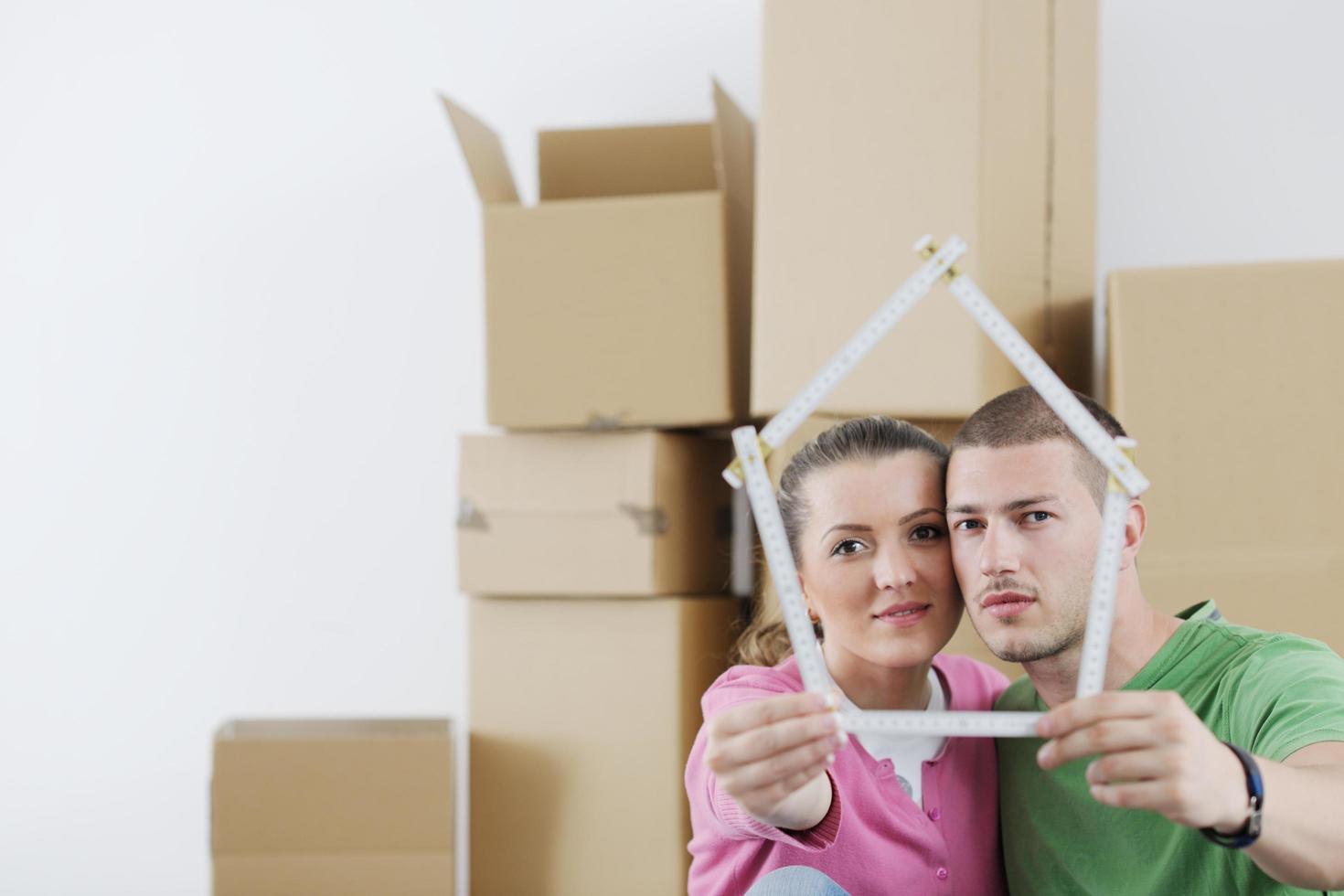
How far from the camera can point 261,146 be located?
2600mm

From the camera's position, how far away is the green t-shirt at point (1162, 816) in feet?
3.31

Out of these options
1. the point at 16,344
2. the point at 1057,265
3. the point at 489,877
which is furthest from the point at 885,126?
the point at 16,344

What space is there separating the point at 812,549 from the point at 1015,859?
0.35 meters

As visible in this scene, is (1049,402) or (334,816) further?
(334,816)

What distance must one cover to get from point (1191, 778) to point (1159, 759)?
2 cm

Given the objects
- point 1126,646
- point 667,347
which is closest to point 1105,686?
point 1126,646

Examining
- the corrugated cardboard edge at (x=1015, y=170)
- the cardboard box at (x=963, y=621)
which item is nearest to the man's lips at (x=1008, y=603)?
the cardboard box at (x=963, y=621)

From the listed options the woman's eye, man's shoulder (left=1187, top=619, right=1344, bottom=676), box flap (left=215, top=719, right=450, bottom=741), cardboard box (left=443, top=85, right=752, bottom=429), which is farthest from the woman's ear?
box flap (left=215, top=719, right=450, bottom=741)

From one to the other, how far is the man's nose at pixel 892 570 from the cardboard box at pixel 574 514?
34.1 inches

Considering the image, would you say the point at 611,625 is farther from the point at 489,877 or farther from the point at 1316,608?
the point at 1316,608

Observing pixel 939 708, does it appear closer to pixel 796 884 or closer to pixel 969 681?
pixel 969 681

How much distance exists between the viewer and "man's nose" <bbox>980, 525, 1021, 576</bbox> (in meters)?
1.10

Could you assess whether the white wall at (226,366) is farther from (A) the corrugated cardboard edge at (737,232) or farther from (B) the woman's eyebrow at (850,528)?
(B) the woman's eyebrow at (850,528)

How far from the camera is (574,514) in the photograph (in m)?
2.06
